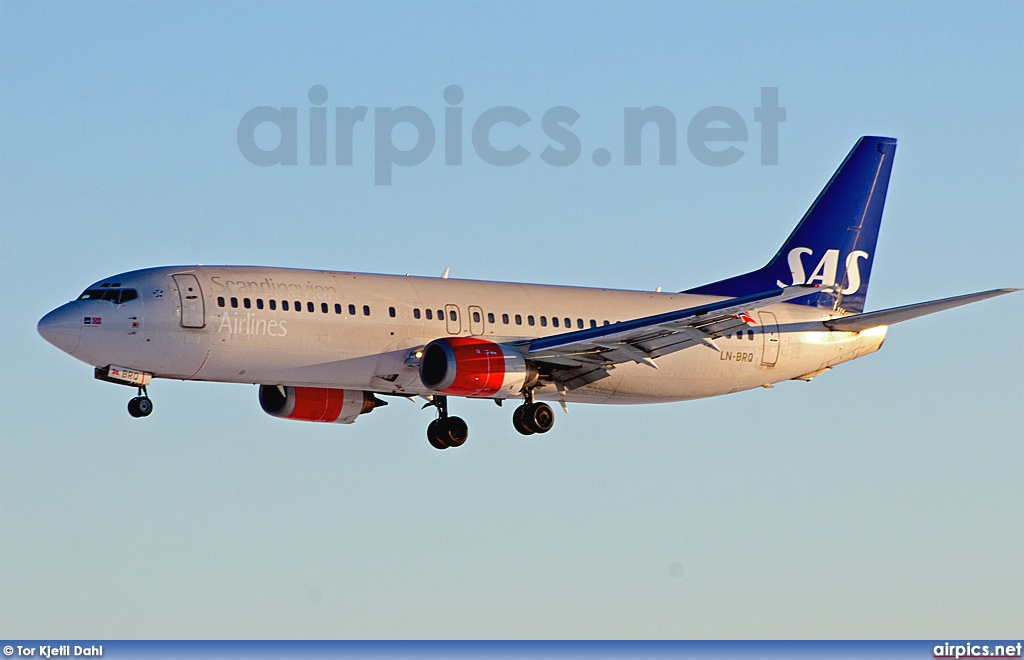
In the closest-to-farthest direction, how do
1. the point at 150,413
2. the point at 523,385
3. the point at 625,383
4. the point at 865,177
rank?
the point at 150,413 < the point at 523,385 < the point at 625,383 < the point at 865,177

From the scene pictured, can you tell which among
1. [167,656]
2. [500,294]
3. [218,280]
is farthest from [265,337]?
[167,656]

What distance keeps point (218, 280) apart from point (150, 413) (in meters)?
4.44

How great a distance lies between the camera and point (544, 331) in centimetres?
5631

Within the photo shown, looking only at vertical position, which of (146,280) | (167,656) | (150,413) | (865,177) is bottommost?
(167,656)

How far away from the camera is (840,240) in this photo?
64.7 m

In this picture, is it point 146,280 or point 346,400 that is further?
point 346,400

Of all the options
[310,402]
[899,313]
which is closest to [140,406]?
[310,402]

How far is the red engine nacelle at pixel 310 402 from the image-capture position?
57.6 m

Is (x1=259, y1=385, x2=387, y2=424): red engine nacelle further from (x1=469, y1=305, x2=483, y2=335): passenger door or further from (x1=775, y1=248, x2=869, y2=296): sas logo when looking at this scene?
(x1=775, y1=248, x2=869, y2=296): sas logo

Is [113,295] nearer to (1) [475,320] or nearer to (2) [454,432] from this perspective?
→ (1) [475,320]

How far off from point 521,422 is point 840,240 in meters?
16.7

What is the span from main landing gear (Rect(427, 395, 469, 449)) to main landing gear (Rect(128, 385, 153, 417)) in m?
10.8

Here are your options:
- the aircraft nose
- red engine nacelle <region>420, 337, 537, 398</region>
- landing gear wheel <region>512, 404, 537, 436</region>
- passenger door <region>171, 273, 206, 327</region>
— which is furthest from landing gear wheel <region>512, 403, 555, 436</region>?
the aircraft nose

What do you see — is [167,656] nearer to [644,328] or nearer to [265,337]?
[265,337]
